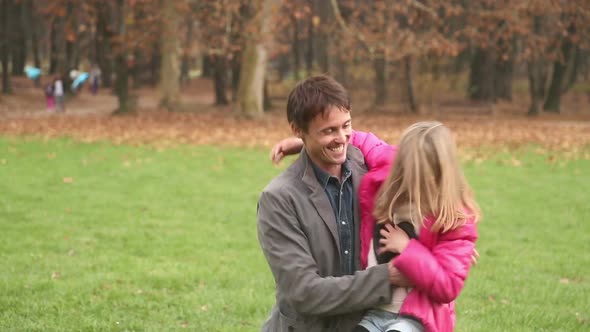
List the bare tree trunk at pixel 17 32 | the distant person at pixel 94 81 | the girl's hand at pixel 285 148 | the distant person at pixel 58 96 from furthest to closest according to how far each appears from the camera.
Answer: the distant person at pixel 94 81
the bare tree trunk at pixel 17 32
the distant person at pixel 58 96
the girl's hand at pixel 285 148

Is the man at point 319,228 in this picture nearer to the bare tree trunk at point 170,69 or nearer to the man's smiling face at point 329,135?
the man's smiling face at point 329,135

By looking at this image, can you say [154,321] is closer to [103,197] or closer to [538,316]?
[538,316]

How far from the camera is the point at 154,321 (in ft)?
19.4

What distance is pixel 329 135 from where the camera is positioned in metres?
3.27

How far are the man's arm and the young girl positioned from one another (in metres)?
0.10

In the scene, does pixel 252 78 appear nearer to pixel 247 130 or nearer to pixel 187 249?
pixel 247 130

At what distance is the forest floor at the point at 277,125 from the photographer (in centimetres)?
2030

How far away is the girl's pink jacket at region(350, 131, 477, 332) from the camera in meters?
3.05

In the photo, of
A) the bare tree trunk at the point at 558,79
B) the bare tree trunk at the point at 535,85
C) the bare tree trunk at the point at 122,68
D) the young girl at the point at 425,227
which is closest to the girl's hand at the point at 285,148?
the young girl at the point at 425,227

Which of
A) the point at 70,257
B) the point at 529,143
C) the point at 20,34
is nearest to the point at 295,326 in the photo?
the point at 70,257

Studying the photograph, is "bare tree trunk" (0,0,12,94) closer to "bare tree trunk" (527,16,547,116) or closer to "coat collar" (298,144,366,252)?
"bare tree trunk" (527,16,547,116)

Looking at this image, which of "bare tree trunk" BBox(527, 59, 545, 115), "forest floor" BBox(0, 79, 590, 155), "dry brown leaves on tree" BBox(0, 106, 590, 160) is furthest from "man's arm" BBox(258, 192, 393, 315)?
"bare tree trunk" BBox(527, 59, 545, 115)

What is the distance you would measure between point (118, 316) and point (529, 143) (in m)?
15.8

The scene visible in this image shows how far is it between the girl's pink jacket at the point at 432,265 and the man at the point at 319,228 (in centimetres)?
8
